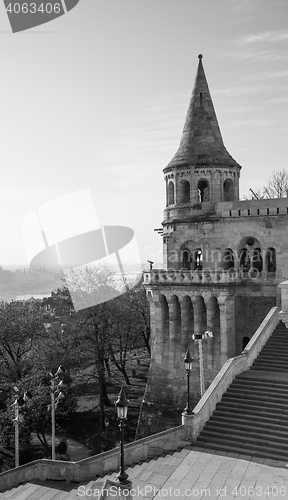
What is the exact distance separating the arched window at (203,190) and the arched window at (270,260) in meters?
4.95

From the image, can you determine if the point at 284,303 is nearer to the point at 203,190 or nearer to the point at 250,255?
the point at 250,255

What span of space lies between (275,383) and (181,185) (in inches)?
594

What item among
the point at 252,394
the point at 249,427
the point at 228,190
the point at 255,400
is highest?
the point at 228,190

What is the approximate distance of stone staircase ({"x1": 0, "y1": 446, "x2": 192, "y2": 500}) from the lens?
45.9 feet

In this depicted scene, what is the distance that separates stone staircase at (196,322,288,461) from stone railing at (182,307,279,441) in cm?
21

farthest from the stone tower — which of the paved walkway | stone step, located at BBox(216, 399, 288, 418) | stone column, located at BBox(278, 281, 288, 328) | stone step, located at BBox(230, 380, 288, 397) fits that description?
the paved walkway

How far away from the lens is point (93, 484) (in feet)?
47.0

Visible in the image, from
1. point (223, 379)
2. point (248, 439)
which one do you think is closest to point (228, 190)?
point (223, 379)

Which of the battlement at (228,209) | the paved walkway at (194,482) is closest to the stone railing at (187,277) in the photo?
the battlement at (228,209)

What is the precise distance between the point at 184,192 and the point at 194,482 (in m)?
19.7

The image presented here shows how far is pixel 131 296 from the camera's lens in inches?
1806

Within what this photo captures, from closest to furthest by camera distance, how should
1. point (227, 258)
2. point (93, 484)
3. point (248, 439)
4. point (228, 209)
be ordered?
point (93, 484) → point (248, 439) → point (228, 209) → point (227, 258)

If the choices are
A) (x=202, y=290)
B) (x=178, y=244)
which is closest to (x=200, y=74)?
(x=178, y=244)

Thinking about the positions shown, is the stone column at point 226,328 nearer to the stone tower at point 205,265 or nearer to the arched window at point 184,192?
the stone tower at point 205,265
